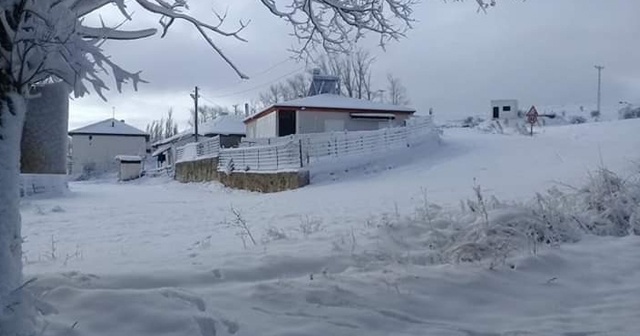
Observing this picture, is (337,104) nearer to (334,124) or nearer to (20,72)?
(334,124)

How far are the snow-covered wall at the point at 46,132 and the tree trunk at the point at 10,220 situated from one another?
4.30 ft

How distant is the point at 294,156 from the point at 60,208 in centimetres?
778

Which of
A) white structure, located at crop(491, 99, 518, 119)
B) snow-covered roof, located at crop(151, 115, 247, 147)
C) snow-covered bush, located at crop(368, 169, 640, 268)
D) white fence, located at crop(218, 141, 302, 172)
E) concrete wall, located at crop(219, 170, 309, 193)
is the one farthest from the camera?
snow-covered roof, located at crop(151, 115, 247, 147)

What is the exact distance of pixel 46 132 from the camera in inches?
191

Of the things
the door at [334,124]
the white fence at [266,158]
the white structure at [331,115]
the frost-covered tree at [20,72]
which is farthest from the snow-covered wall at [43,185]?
the frost-covered tree at [20,72]

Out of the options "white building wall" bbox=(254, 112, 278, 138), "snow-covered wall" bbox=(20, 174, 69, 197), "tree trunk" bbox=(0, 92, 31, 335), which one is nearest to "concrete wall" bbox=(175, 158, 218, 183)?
"white building wall" bbox=(254, 112, 278, 138)

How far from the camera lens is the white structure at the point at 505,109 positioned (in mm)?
45375

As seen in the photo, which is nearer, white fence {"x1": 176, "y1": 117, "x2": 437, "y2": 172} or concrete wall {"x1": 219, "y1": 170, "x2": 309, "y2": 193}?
concrete wall {"x1": 219, "y1": 170, "x2": 309, "y2": 193}

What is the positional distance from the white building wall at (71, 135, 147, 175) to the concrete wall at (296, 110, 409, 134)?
1330 inches

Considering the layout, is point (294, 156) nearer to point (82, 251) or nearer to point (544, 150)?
point (544, 150)

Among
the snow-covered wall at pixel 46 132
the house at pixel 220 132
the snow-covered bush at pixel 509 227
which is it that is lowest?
the snow-covered bush at pixel 509 227

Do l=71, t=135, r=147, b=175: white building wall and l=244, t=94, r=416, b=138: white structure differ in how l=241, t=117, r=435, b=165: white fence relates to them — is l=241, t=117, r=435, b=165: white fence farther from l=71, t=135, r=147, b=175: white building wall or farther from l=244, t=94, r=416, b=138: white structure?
l=71, t=135, r=147, b=175: white building wall

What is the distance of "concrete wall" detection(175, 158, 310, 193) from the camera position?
20.0 meters

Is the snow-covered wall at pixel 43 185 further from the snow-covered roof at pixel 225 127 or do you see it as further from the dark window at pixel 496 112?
the dark window at pixel 496 112
